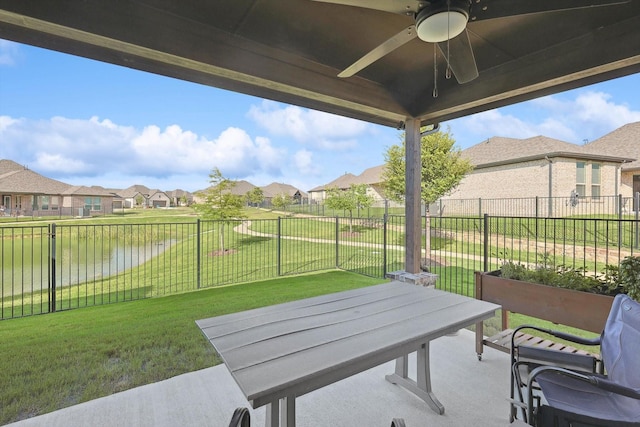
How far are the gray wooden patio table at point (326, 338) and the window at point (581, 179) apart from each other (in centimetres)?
1210

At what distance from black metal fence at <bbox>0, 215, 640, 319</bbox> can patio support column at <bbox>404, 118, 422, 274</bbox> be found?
375 millimetres

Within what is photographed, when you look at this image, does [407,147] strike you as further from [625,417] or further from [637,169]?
[637,169]

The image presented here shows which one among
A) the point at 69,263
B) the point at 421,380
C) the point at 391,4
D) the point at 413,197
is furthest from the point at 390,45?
the point at 69,263

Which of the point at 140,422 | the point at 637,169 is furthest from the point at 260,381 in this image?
the point at 637,169

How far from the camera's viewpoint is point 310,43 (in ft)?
8.18

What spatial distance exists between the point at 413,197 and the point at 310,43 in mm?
1919

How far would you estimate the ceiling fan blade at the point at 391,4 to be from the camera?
1.59m

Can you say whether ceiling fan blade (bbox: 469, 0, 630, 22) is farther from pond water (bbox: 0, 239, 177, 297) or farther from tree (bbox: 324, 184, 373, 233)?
tree (bbox: 324, 184, 373, 233)

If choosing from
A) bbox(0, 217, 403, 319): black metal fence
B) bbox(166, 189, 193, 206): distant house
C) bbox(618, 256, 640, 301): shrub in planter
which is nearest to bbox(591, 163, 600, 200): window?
bbox(0, 217, 403, 319): black metal fence

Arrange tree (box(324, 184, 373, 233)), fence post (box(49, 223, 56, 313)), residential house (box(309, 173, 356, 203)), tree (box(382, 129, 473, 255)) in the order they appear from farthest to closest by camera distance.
A: residential house (box(309, 173, 356, 203)) < tree (box(324, 184, 373, 233)) < tree (box(382, 129, 473, 255)) < fence post (box(49, 223, 56, 313))

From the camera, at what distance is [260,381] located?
1.04 m

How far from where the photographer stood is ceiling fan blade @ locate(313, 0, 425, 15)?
62.5 inches

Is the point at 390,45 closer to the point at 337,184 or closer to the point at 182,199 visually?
the point at 182,199

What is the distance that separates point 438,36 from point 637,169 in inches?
561
